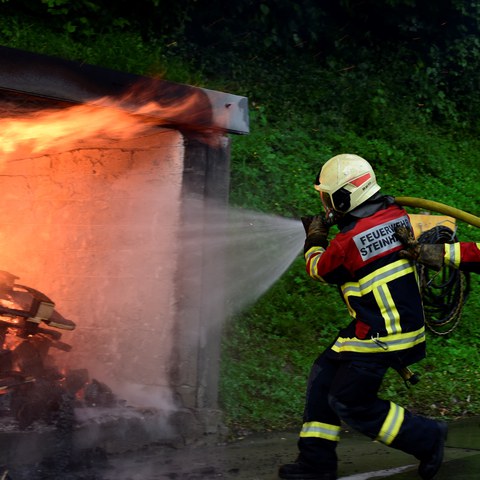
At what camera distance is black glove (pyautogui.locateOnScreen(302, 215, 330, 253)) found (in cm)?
536

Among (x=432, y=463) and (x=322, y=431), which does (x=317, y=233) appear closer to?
(x=322, y=431)

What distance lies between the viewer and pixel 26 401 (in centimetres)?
566

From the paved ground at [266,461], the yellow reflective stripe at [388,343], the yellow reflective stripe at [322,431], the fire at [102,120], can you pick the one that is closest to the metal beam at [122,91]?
the fire at [102,120]

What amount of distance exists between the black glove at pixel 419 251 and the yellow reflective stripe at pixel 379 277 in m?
0.06

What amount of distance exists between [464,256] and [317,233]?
882mm

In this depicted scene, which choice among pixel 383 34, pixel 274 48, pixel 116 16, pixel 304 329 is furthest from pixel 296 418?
pixel 383 34

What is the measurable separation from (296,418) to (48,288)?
205 cm

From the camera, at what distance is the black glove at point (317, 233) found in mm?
5355

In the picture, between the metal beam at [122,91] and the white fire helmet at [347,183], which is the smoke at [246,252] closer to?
the metal beam at [122,91]

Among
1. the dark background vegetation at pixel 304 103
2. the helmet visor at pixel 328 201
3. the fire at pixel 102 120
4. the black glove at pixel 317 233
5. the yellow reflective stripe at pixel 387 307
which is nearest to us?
the yellow reflective stripe at pixel 387 307

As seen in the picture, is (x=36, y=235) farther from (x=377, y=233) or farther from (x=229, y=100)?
(x=377, y=233)

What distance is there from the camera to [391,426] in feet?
16.5

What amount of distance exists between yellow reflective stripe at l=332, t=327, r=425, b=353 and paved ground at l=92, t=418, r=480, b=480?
0.76m

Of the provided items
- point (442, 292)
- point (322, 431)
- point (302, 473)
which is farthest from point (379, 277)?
point (442, 292)
